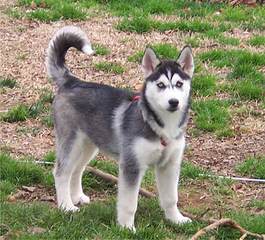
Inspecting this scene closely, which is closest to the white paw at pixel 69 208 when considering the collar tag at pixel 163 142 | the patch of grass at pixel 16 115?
the collar tag at pixel 163 142

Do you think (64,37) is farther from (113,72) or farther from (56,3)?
(56,3)

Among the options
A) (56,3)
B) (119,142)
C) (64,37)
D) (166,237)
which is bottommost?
(56,3)

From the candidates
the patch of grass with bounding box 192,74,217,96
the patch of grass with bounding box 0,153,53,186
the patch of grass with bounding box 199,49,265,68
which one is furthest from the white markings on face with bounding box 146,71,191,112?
the patch of grass with bounding box 199,49,265,68

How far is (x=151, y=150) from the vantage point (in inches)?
203

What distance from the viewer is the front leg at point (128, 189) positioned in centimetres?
517

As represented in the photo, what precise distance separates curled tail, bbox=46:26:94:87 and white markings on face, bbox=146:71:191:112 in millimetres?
865

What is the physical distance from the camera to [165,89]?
508 cm

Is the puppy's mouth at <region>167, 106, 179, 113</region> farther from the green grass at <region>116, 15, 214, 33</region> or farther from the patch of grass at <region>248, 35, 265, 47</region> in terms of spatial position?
the green grass at <region>116, 15, 214, 33</region>

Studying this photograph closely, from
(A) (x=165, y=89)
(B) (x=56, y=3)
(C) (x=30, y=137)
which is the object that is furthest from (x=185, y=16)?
(A) (x=165, y=89)

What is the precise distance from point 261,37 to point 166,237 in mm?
5390

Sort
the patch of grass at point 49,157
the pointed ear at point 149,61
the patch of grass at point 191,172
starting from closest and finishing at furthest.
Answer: the pointed ear at point 149,61
the patch of grass at point 191,172
the patch of grass at point 49,157

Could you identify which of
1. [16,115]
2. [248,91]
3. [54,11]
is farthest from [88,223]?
[54,11]

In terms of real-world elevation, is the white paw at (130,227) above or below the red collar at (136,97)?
below

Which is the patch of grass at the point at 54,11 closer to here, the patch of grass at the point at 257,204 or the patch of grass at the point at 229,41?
the patch of grass at the point at 229,41
